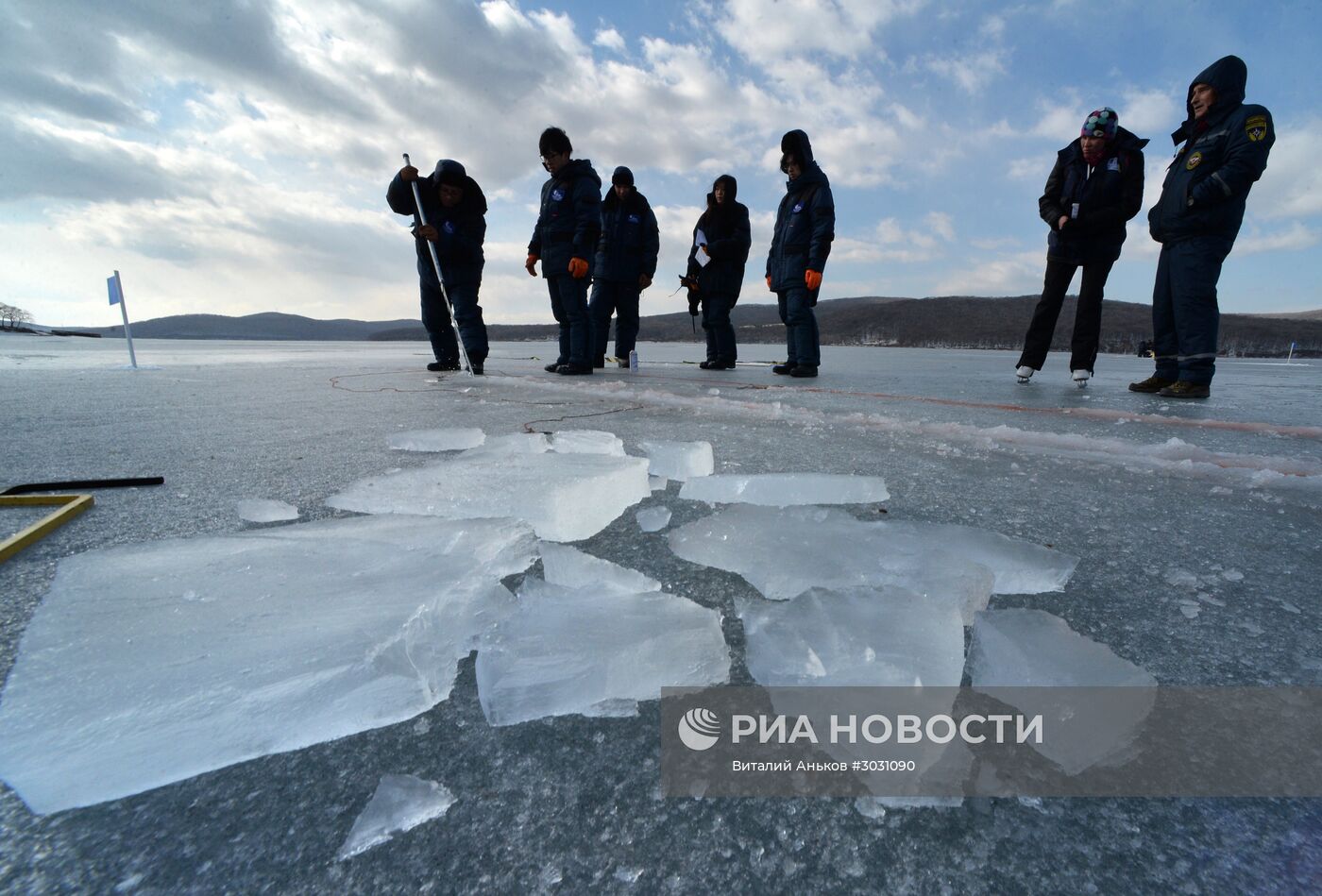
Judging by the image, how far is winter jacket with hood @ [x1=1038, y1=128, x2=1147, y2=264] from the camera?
332 centimetres

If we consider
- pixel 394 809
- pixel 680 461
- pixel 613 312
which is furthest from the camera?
pixel 613 312

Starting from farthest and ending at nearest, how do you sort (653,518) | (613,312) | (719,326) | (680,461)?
(719,326)
(613,312)
(680,461)
(653,518)

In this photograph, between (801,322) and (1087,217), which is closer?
(1087,217)

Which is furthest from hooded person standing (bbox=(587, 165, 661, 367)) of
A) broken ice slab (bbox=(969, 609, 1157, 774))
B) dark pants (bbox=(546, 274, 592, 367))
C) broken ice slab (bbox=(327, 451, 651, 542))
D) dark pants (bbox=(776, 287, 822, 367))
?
broken ice slab (bbox=(969, 609, 1157, 774))

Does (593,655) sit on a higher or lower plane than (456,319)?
lower

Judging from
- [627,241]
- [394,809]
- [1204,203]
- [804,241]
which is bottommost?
[394,809]

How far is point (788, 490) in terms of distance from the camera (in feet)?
3.47

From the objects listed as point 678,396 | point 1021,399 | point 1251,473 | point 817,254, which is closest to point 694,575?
point 1251,473

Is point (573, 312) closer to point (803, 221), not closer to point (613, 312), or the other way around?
point (613, 312)

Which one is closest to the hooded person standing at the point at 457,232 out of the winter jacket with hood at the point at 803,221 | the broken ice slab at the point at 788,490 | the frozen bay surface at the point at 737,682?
the winter jacket with hood at the point at 803,221

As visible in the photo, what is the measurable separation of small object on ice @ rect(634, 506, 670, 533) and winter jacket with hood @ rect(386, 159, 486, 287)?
4.01 metres

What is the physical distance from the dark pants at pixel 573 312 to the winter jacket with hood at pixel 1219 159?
364cm

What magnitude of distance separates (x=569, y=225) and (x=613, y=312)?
983mm

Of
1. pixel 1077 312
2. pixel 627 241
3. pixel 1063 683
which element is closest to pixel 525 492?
pixel 1063 683
